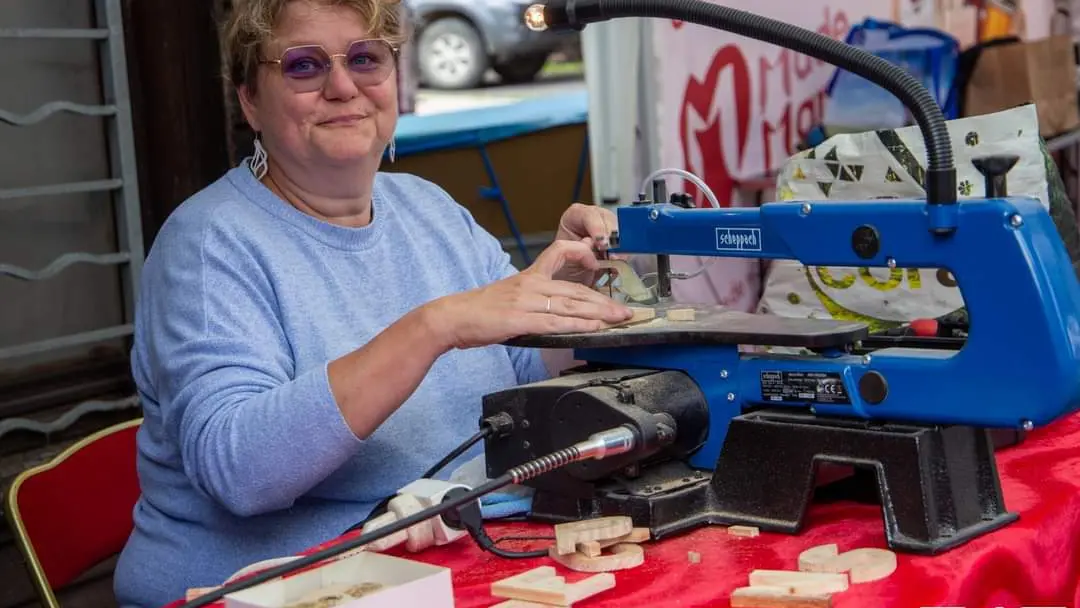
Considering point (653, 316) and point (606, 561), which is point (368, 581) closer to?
point (606, 561)

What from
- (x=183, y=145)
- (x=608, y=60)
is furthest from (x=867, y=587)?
(x=608, y=60)

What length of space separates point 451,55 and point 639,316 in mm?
2935

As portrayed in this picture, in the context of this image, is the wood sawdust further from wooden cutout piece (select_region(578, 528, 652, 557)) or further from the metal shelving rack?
the metal shelving rack

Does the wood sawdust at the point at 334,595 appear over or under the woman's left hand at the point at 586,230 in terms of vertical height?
under

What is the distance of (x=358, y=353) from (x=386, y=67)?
1.87ft

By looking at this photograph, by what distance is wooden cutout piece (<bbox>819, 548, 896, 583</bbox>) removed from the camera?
54.8 inches

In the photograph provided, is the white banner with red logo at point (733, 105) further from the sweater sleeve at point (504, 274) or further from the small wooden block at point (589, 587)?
the small wooden block at point (589, 587)

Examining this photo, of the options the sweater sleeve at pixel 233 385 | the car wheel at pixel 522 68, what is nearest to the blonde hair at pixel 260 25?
the sweater sleeve at pixel 233 385

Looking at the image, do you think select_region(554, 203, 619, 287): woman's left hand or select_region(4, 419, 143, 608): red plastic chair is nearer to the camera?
select_region(554, 203, 619, 287): woman's left hand

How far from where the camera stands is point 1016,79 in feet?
16.0

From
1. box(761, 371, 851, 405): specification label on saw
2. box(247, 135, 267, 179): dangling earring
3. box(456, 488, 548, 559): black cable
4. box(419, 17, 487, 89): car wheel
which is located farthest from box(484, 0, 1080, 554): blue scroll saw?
box(419, 17, 487, 89): car wheel

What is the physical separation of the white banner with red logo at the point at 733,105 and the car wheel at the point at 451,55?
2.95ft

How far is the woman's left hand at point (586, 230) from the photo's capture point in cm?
196

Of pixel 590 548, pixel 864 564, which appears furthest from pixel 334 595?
pixel 864 564
